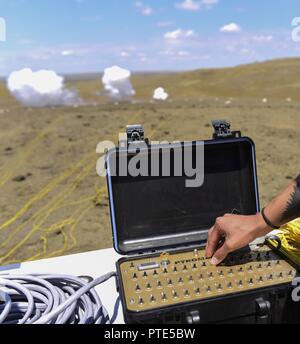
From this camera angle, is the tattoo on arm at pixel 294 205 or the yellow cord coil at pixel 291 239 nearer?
the tattoo on arm at pixel 294 205

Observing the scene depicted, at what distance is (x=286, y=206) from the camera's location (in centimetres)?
119

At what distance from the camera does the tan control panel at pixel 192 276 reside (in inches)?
49.0

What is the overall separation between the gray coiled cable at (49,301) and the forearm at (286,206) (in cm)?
65

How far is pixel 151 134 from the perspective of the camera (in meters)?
7.77

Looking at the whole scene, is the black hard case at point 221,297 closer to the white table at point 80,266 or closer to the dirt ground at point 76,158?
the white table at point 80,266

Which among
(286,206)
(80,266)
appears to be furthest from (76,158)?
(286,206)

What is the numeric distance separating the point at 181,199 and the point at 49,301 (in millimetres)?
646

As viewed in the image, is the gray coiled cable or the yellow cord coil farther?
the yellow cord coil

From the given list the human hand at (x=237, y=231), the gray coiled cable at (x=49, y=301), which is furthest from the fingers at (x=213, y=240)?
the gray coiled cable at (x=49, y=301)

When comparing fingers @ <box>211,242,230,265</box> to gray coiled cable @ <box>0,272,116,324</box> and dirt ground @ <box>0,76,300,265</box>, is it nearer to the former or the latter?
gray coiled cable @ <box>0,272,116,324</box>

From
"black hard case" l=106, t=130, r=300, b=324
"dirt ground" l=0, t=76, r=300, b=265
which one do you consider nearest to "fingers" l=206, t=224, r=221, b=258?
"black hard case" l=106, t=130, r=300, b=324

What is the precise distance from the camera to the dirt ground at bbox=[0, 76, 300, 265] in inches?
160

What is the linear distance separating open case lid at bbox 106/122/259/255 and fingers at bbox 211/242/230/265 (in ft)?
0.63
